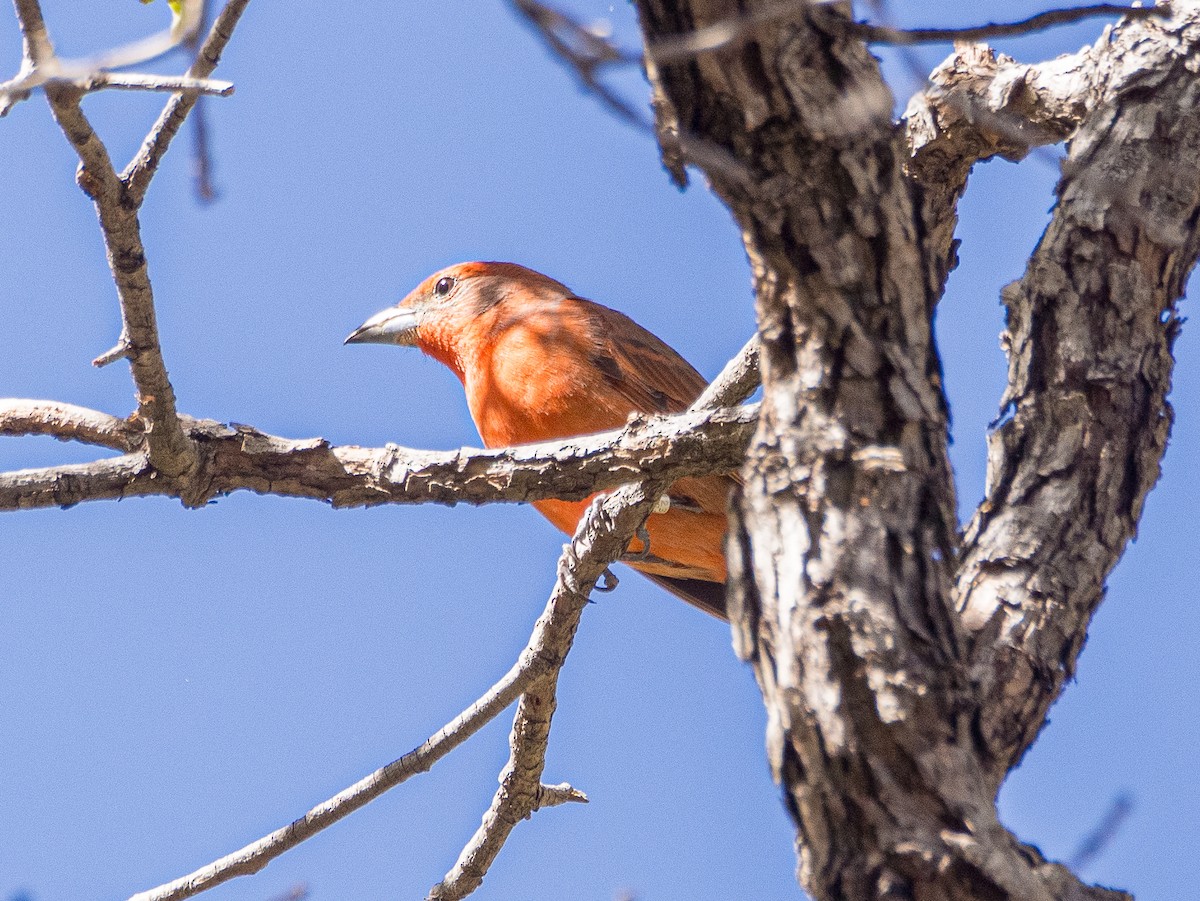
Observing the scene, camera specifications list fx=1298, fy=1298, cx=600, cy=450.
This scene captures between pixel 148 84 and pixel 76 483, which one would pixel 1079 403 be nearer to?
pixel 148 84

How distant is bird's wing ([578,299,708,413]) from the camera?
565 centimetres

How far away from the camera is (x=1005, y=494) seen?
8.67 feet

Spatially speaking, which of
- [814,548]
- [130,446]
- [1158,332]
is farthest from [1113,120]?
[130,446]

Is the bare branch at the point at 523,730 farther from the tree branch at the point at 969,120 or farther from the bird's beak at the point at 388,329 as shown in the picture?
the bird's beak at the point at 388,329

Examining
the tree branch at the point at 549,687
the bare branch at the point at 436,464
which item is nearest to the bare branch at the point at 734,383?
the tree branch at the point at 549,687

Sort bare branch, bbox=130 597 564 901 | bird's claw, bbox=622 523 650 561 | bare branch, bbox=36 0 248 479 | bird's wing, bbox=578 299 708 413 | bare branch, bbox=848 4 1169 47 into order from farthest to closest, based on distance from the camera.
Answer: bird's wing, bbox=578 299 708 413 < bird's claw, bbox=622 523 650 561 < bare branch, bbox=130 597 564 901 < bare branch, bbox=36 0 248 479 < bare branch, bbox=848 4 1169 47

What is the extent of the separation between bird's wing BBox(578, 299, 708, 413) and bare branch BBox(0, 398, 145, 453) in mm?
2440

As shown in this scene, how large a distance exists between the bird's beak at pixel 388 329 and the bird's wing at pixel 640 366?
3.47ft

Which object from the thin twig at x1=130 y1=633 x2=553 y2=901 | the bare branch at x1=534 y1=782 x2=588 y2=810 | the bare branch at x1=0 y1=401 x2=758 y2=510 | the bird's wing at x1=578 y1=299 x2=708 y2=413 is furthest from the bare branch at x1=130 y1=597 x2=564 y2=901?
the bird's wing at x1=578 y1=299 x2=708 y2=413

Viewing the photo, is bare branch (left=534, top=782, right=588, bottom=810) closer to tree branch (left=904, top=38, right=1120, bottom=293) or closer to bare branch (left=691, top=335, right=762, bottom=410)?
bare branch (left=691, top=335, right=762, bottom=410)

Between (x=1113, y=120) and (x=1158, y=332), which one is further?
(x=1113, y=120)

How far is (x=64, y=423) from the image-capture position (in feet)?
12.0

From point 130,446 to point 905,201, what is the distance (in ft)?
7.66

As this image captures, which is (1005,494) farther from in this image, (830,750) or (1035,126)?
(1035,126)
